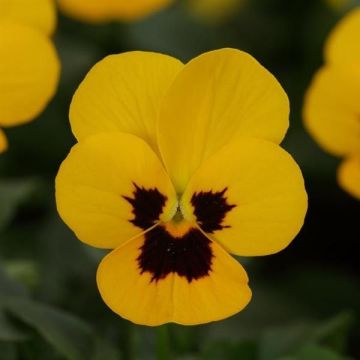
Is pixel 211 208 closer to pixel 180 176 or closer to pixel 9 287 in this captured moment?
pixel 180 176

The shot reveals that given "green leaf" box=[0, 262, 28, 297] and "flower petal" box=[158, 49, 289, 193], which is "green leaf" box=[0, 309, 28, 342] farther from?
"flower petal" box=[158, 49, 289, 193]

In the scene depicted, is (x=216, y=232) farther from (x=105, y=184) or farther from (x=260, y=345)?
(x=260, y=345)

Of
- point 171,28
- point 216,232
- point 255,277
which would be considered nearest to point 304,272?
point 255,277

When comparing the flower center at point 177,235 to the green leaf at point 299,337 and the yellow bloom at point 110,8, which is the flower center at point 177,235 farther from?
the yellow bloom at point 110,8

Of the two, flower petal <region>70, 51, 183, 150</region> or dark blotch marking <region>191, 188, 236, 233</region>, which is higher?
flower petal <region>70, 51, 183, 150</region>

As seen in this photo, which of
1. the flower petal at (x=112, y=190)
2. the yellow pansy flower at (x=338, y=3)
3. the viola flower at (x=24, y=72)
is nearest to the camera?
the flower petal at (x=112, y=190)

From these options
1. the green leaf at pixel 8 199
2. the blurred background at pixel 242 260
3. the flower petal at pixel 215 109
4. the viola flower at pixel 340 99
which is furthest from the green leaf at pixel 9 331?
the viola flower at pixel 340 99

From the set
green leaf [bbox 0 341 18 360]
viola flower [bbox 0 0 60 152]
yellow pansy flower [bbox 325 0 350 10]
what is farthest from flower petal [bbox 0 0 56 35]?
yellow pansy flower [bbox 325 0 350 10]
